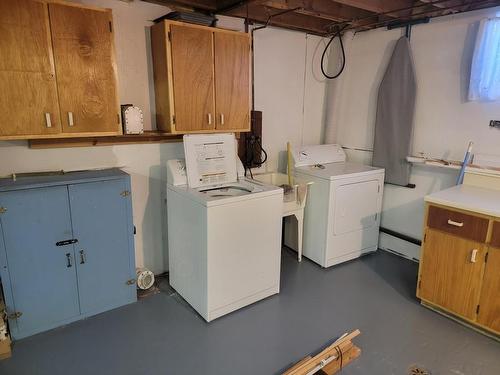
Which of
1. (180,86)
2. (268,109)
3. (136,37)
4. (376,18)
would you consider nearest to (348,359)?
(180,86)

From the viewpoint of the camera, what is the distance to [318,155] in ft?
11.9

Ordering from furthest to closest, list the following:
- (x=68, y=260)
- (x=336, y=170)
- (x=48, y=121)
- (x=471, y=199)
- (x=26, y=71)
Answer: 1. (x=336, y=170)
2. (x=471, y=199)
3. (x=68, y=260)
4. (x=48, y=121)
5. (x=26, y=71)

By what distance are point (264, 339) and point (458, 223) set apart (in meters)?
1.57

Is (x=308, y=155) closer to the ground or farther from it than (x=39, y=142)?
closer to the ground

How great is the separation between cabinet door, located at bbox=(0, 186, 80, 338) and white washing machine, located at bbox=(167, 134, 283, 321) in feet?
2.54

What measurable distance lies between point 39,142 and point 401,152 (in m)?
3.10

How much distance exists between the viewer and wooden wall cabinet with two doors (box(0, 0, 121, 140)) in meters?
1.95

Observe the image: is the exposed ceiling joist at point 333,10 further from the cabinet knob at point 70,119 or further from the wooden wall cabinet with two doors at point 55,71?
the cabinet knob at point 70,119

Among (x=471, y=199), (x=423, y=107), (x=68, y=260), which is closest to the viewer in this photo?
(x=68, y=260)

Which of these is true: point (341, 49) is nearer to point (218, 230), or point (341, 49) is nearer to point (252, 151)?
point (252, 151)

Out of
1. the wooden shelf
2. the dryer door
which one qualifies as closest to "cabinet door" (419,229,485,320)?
the dryer door

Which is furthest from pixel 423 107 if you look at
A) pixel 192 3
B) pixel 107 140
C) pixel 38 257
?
pixel 38 257

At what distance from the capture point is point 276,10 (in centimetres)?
311

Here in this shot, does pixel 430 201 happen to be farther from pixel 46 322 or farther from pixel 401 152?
pixel 46 322
